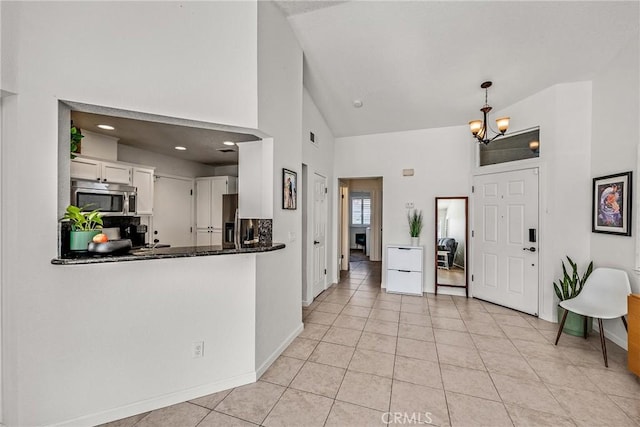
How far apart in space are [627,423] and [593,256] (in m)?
2.12

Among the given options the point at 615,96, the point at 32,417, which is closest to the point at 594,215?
the point at 615,96

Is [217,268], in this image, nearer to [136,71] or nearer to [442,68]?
[136,71]

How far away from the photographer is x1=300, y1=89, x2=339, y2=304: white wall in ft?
12.2

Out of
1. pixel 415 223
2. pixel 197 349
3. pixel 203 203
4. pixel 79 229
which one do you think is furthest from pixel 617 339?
pixel 203 203

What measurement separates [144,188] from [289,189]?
7.64ft

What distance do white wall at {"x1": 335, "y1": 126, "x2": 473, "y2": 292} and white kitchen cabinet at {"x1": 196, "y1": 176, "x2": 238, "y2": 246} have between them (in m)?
2.35

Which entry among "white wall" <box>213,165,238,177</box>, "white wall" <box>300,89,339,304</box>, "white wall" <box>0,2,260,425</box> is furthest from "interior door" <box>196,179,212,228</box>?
"white wall" <box>0,2,260,425</box>

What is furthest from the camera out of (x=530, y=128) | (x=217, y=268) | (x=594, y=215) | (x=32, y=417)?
(x=530, y=128)

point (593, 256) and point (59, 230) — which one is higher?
point (59, 230)

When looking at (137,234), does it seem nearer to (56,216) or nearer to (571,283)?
(56,216)

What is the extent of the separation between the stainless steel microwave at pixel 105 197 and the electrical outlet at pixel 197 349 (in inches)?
76.9

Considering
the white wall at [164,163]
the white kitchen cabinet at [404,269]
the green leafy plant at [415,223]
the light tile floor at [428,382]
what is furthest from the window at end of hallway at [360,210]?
the light tile floor at [428,382]

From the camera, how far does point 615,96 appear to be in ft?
9.32

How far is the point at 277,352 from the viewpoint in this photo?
2.46 meters
